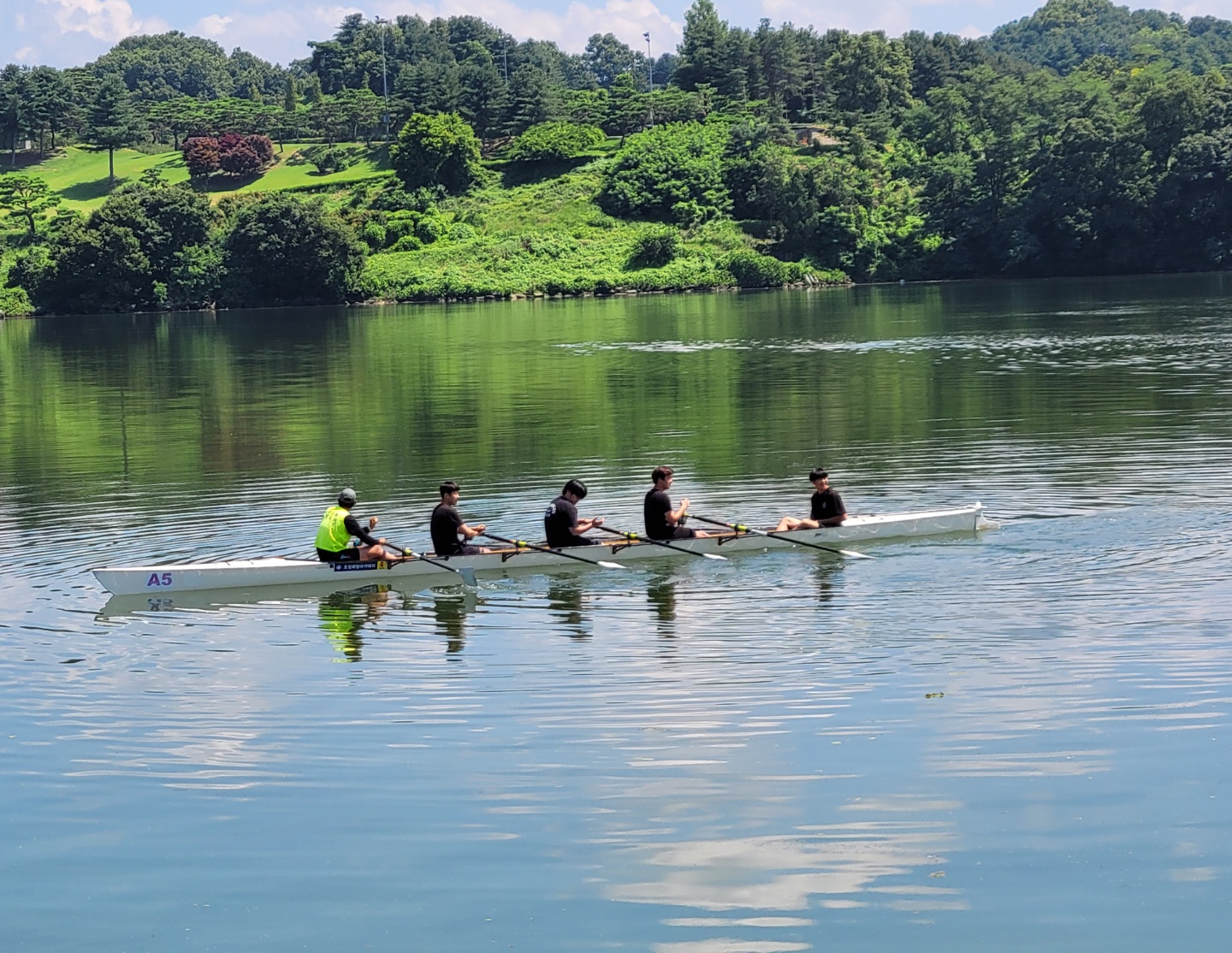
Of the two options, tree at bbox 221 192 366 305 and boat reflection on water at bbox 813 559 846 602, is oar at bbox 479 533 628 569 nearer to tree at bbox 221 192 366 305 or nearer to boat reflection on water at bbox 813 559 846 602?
boat reflection on water at bbox 813 559 846 602

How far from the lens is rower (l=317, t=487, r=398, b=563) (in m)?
25.5

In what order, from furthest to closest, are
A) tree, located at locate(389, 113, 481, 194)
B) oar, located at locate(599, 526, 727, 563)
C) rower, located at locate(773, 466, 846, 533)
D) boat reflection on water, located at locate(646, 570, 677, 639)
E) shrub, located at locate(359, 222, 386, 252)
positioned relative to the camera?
tree, located at locate(389, 113, 481, 194), shrub, located at locate(359, 222, 386, 252), rower, located at locate(773, 466, 846, 533), oar, located at locate(599, 526, 727, 563), boat reflection on water, located at locate(646, 570, 677, 639)

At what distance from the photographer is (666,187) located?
150250mm

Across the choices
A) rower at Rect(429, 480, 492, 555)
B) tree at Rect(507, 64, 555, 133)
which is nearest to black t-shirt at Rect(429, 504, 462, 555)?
rower at Rect(429, 480, 492, 555)

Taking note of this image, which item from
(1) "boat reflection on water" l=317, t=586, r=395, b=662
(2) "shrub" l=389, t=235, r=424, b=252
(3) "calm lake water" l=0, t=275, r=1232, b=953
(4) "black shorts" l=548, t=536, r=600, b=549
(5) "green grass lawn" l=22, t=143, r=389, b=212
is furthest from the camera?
(5) "green grass lawn" l=22, t=143, r=389, b=212

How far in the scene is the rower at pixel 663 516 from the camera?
26.5m

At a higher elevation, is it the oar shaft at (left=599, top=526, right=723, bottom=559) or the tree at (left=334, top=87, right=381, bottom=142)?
the tree at (left=334, top=87, right=381, bottom=142)

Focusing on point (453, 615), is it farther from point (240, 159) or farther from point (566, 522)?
point (240, 159)

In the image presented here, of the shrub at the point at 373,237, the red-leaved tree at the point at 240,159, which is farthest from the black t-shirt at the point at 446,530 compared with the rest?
the red-leaved tree at the point at 240,159

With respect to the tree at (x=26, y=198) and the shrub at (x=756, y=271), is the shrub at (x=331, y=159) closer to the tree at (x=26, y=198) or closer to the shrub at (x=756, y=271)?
the tree at (x=26, y=198)

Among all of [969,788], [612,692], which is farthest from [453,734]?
[969,788]

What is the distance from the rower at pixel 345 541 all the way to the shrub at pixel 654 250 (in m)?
118

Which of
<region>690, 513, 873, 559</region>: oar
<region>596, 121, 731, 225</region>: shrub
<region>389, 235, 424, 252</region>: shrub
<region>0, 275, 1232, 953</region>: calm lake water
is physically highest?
<region>596, 121, 731, 225</region>: shrub

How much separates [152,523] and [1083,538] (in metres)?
17.5
